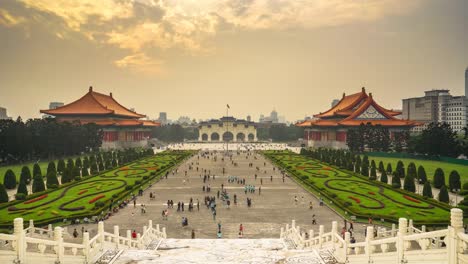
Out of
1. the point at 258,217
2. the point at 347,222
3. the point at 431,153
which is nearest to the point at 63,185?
the point at 258,217

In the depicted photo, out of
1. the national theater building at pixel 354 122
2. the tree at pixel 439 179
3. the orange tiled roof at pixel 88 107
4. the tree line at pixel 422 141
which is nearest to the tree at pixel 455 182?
the tree at pixel 439 179

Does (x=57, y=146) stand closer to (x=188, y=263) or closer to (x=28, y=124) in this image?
(x=28, y=124)

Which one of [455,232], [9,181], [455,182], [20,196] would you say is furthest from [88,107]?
[455,232]

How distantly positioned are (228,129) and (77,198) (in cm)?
13353

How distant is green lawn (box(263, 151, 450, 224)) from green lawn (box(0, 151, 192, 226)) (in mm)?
20126

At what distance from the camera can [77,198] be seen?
3700cm

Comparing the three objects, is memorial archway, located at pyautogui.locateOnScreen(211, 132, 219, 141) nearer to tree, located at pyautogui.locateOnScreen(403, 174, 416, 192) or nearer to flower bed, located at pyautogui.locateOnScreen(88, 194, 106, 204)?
tree, located at pyautogui.locateOnScreen(403, 174, 416, 192)

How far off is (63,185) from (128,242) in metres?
27.8

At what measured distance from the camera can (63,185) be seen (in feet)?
142

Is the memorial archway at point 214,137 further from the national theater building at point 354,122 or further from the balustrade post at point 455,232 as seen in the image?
A: the balustrade post at point 455,232

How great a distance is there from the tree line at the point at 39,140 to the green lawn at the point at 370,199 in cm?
4238

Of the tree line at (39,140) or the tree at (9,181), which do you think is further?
the tree line at (39,140)

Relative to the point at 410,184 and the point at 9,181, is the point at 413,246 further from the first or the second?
the point at 9,181

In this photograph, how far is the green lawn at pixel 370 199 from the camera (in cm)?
3072
